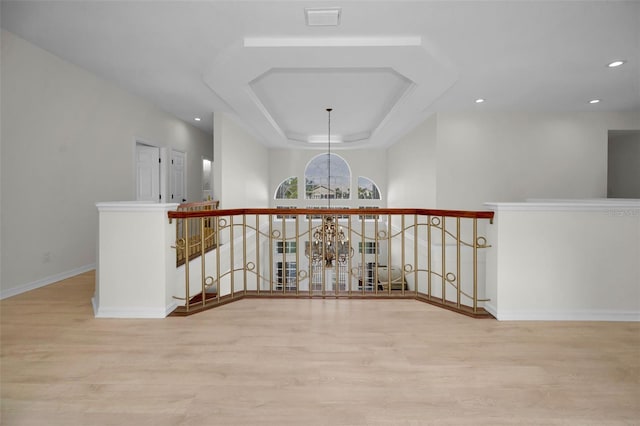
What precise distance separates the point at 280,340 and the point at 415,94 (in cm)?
408

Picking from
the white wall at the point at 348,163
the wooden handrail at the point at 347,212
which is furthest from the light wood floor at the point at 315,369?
the white wall at the point at 348,163

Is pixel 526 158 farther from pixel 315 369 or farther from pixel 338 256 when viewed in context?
pixel 315 369

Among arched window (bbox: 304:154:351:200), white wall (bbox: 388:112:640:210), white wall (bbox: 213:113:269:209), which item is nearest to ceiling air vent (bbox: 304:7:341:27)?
white wall (bbox: 213:113:269:209)

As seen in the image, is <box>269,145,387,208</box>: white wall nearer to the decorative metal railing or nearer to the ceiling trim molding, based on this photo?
the decorative metal railing

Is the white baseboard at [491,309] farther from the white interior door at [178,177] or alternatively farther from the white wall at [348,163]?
the white wall at [348,163]

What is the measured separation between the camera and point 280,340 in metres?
2.24

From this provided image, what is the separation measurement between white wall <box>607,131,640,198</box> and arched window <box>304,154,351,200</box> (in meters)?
6.81

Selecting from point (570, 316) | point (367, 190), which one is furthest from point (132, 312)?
point (367, 190)

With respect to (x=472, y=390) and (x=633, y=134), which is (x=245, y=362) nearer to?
(x=472, y=390)

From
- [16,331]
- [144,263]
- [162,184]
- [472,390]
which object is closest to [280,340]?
[472,390]

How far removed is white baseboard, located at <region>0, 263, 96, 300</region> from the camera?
10.6ft

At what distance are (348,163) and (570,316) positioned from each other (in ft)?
26.1

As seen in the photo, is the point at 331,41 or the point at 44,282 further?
the point at 44,282

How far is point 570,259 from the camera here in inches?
105
